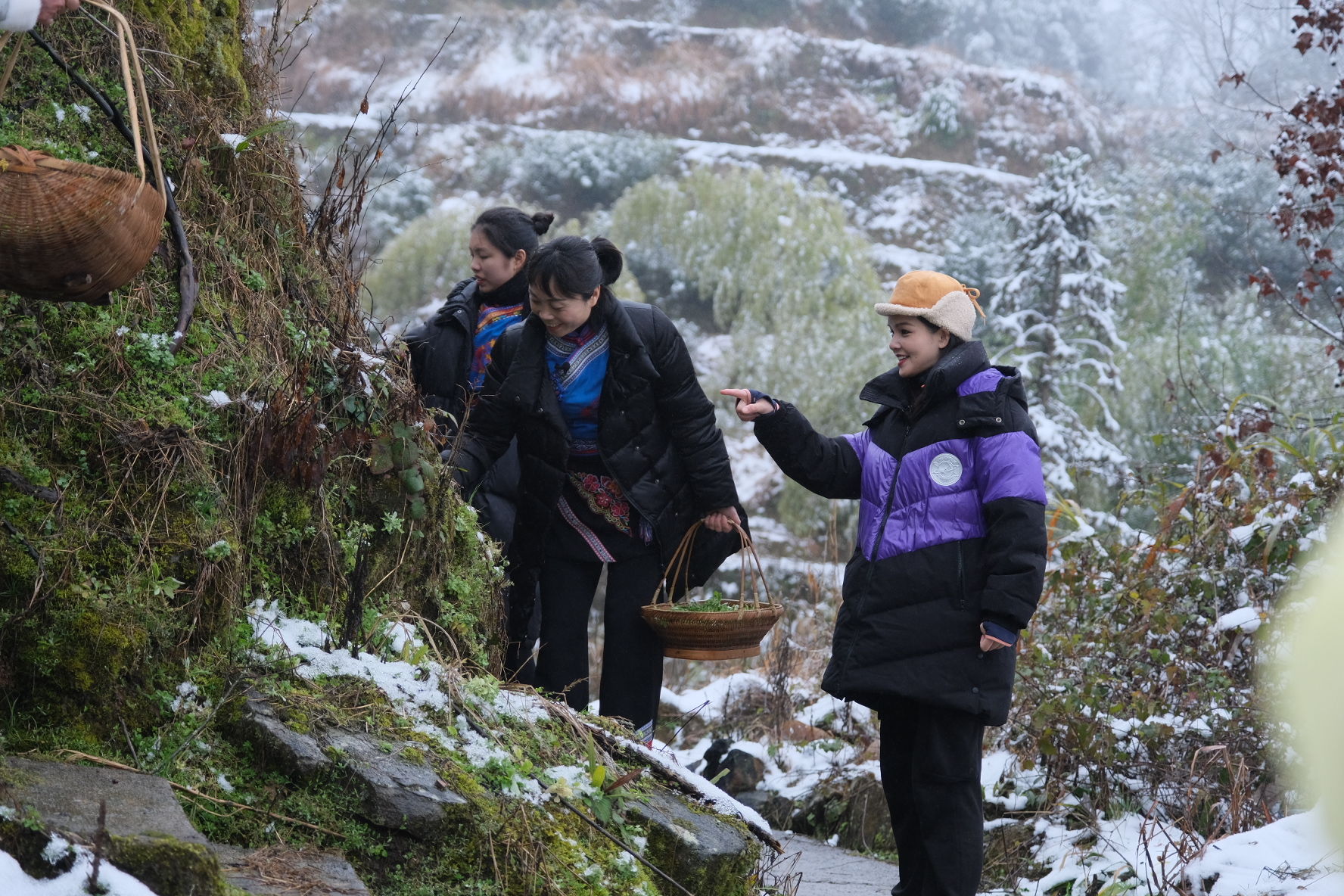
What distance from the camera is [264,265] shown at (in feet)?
11.8

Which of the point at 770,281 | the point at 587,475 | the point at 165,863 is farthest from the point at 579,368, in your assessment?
the point at 770,281

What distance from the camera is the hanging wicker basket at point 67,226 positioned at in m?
2.03

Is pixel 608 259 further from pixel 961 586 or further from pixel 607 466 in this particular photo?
pixel 961 586

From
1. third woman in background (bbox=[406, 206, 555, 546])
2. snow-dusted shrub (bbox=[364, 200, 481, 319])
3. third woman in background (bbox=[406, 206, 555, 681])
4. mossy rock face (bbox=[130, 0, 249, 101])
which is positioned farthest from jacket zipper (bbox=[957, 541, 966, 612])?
snow-dusted shrub (bbox=[364, 200, 481, 319])

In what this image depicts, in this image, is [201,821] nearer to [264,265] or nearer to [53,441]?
[53,441]

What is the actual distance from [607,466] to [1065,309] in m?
13.3

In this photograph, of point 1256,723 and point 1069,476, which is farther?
point 1069,476

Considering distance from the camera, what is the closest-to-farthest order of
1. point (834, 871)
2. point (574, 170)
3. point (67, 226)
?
point (67, 226) < point (834, 871) < point (574, 170)

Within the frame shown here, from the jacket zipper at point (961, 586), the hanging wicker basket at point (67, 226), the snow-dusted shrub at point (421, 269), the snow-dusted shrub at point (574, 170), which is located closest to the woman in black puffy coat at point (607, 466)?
the jacket zipper at point (961, 586)

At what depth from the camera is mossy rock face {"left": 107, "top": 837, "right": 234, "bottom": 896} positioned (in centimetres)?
192

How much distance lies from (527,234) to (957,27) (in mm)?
37853

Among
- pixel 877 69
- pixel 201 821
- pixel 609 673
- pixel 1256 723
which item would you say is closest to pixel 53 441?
pixel 201 821

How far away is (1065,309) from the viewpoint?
52.7 feet

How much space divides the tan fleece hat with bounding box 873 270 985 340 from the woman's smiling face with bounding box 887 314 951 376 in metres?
0.03
